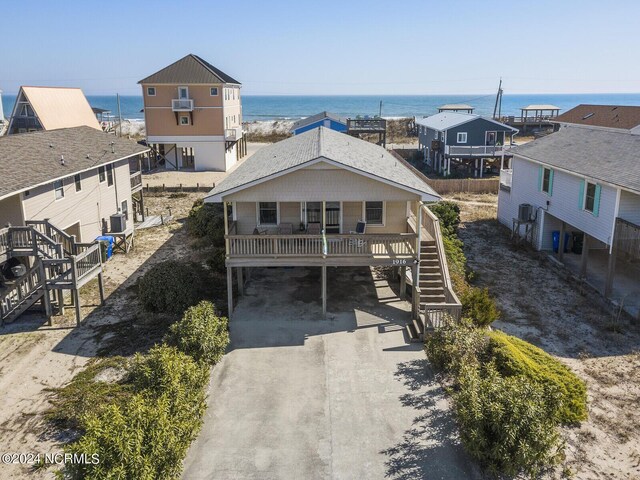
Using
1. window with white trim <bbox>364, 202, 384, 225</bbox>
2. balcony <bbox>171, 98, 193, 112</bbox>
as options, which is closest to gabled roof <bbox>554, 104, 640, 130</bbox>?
window with white trim <bbox>364, 202, 384, 225</bbox>

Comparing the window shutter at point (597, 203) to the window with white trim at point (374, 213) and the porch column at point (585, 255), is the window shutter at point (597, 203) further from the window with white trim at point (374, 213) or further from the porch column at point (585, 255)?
the window with white trim at point (374, 213)

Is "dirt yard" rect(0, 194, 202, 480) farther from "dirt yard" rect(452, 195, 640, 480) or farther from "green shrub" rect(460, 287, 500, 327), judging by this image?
"dirt yard" rect(452, 195, 640, 480)

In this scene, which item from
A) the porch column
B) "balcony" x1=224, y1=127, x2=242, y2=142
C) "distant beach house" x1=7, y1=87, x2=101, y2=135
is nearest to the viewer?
the porch column

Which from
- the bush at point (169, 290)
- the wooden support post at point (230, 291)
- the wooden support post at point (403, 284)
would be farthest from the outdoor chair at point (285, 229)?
the wooden support post at point (403, 284)

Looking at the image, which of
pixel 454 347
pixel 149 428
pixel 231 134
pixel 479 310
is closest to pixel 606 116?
pixel 231 134

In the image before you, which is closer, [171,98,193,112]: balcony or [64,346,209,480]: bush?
[64,346,209,480]: bush

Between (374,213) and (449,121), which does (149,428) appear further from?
(449,121)
